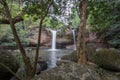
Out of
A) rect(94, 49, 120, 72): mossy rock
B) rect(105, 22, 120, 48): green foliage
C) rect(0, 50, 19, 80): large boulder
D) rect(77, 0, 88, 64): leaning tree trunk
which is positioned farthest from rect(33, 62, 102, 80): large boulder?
rect(105, 22, 120, 48): green foliage

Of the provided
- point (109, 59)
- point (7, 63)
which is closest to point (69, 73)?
point (7, 63)

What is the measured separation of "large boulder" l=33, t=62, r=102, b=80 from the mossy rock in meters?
3.97

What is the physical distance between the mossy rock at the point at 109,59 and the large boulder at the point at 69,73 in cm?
397

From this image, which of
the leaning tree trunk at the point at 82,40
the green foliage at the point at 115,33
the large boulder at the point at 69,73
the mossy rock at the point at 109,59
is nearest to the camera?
the large boulder at the point at 69,73

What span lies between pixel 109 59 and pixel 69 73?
4335mm

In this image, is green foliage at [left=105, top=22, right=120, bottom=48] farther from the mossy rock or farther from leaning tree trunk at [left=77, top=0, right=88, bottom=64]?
leaning tree trunk at [left=77, top=0, right=88, bottom=64]

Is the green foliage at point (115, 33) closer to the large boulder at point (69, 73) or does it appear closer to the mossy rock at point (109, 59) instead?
the mossy rock at point (109, 59)

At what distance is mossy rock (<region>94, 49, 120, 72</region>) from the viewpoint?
7230 millimetres

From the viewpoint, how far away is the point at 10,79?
6.36m

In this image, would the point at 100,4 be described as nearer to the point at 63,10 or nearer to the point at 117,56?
the point at 63,10

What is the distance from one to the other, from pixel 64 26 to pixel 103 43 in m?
13.7

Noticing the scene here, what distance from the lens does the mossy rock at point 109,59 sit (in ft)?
23.7

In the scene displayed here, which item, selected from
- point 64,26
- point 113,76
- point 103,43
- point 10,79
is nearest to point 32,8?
point 64,26

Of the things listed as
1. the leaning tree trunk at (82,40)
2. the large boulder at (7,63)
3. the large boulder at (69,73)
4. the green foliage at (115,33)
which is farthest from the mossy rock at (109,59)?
the green foliage at (115,33)
